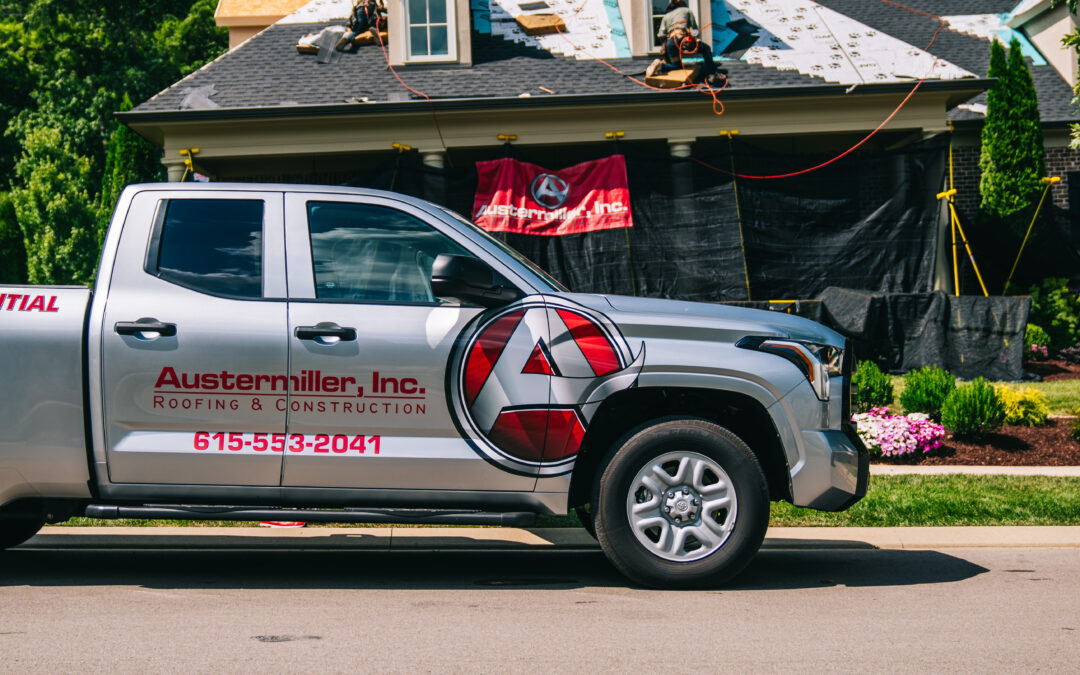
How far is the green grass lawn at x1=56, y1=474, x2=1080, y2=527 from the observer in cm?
755

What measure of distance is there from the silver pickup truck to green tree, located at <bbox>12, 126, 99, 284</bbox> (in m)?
24.0

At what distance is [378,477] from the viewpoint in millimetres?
5297

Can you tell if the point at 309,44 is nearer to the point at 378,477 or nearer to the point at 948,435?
the point at 948,435

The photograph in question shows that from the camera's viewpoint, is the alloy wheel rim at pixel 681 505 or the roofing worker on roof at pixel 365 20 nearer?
the alloy wheel rim at pixel 681 505

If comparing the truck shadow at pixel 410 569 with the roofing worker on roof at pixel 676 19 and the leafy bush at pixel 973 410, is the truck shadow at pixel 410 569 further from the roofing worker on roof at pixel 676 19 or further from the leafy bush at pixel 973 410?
the roofing worker on roof at pixel 676 19

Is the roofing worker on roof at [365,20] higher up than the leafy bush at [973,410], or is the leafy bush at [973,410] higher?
the roofing worker on roof at [365,20]

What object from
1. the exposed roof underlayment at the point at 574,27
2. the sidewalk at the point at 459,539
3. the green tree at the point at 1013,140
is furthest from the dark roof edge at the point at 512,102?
the sidewalk at the point at 459,539

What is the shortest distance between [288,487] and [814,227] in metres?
12.7

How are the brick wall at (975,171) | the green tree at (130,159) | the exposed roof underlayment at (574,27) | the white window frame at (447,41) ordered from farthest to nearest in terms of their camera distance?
the green tree at (130,159)
the brick wall at (975,171)
the exposed roof underlayment at (574,27)
the white window frame at (447,41)

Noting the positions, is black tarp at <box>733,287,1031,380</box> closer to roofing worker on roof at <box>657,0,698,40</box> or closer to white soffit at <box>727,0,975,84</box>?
white soffit at <box>727,0,975,84</box>

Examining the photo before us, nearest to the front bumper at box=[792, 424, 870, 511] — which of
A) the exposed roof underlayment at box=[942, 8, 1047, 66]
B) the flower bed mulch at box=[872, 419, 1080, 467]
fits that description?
the flower bed mulch at box=[872, 419, 1080, 467]

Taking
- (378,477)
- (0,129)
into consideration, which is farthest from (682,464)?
(0,129)

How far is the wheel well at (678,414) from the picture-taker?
552cm

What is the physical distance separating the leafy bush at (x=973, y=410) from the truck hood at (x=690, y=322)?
195 inches
